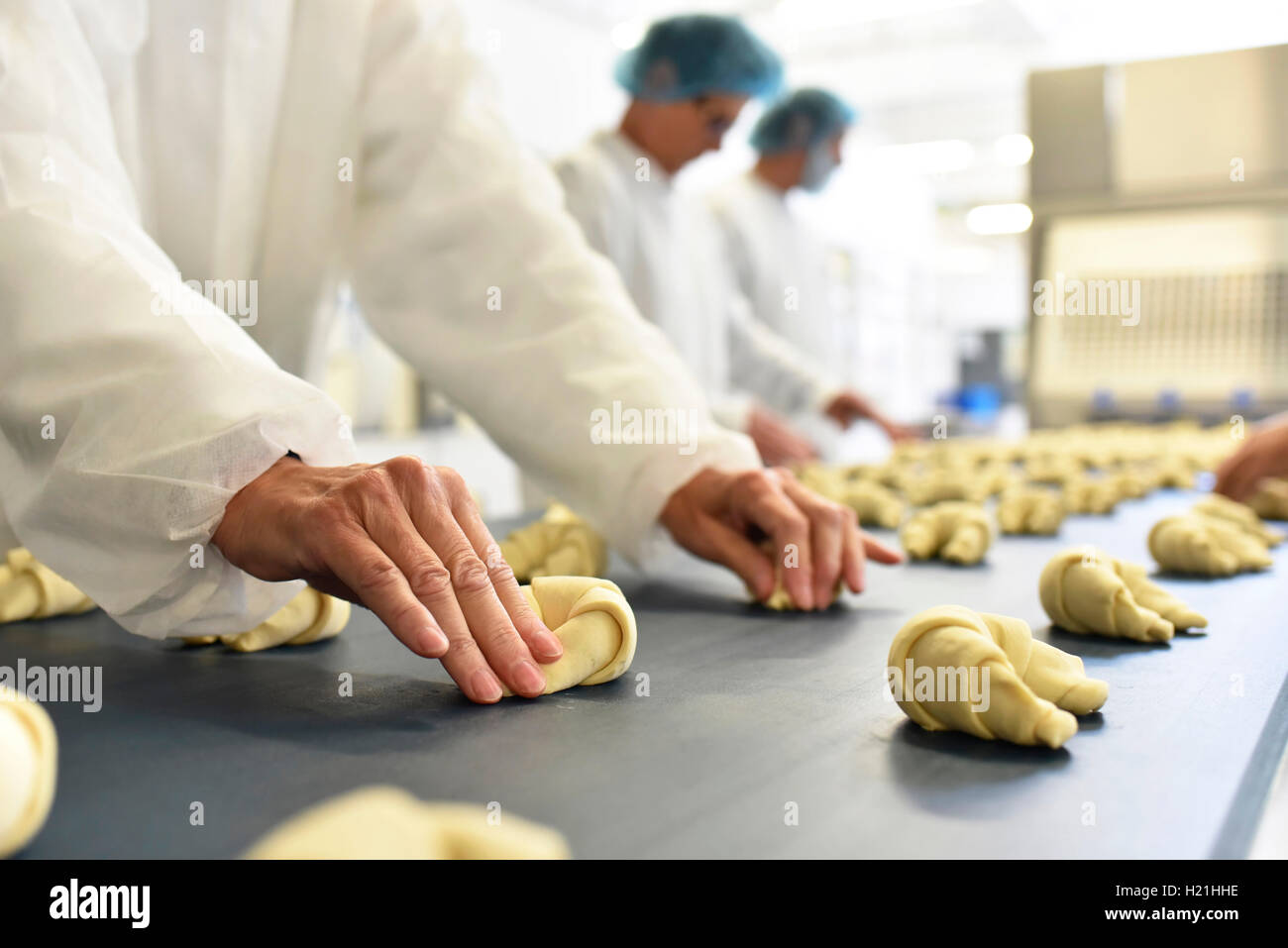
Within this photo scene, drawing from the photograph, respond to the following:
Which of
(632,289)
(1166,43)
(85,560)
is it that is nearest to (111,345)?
(85,560)

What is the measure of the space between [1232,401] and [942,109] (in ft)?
23.3

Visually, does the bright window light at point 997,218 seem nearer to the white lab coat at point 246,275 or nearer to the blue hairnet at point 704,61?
the blue hairnet at point 704,61

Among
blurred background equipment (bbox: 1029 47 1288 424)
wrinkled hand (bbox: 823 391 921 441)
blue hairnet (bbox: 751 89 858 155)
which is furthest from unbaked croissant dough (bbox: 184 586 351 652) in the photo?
blue hairnet (bbox: 751 89 858 155)

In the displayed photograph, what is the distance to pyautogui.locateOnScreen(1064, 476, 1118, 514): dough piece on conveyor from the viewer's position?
66.0 inches

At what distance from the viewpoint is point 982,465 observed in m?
2.39

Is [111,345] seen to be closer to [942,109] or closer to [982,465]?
[982,465]

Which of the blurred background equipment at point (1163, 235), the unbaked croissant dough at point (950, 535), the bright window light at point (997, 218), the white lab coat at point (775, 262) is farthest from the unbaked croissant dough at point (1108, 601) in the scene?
the bright window light at point (997, 218)

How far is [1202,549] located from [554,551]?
712 mm

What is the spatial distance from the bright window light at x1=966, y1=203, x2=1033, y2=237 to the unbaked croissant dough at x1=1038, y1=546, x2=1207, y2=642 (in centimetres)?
1256

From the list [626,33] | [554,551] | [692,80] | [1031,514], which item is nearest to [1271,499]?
[1031,514]

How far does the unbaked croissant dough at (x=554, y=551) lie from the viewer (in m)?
1.09

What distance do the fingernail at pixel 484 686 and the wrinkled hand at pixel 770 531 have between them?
418 millimetres

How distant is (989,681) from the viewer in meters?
0.59

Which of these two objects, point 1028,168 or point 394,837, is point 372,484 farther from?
point 1028,168
